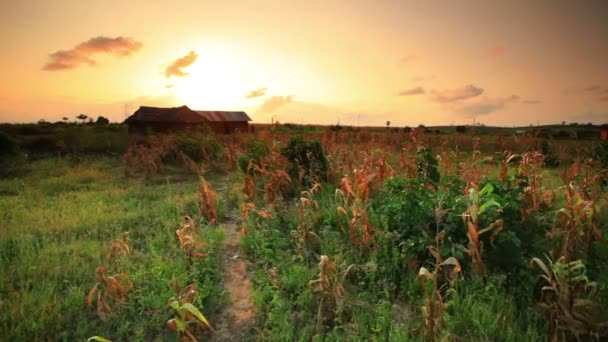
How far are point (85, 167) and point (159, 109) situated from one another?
24.2 metres

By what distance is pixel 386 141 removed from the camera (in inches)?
671

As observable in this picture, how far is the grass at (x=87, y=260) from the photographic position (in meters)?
Answer: 3.82

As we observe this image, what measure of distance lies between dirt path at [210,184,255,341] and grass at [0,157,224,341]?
0.14m

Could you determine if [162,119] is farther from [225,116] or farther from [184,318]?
[184,318]

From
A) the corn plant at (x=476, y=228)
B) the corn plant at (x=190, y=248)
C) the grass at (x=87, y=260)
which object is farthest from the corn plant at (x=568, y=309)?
the corn plant at (x=190, y=248)

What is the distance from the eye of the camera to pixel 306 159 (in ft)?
28.4

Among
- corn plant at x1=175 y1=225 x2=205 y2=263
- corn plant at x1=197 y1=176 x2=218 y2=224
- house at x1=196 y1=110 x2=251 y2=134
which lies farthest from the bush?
house at x1=196 y1=110 x2=251 y2=134

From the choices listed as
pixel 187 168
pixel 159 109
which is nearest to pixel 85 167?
pixel 187 168

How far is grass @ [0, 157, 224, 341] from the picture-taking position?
3820 millimetres

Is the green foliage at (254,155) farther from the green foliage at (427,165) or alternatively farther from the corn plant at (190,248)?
the green foliage at (427,165)

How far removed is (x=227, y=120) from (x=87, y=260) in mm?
42473

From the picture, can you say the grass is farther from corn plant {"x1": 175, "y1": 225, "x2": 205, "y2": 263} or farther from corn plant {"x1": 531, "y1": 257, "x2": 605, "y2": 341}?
corn plant {"x1": 531, "y1": 257, "x2": 605, "y2": 341}

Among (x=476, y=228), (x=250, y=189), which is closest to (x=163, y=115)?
(x=250, y=189)

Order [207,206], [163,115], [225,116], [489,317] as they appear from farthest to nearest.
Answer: [225,116] → [163,115] → [207,206] → [489,317]
